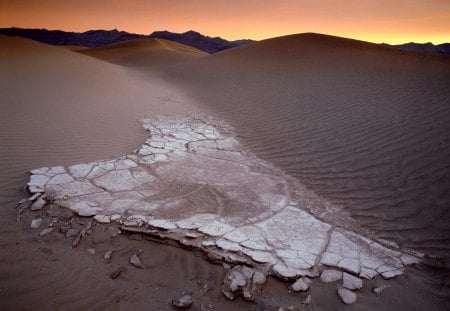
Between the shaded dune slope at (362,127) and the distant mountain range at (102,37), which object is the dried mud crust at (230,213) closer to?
the shaded dune slope at (362,127)

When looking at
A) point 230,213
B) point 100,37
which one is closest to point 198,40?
point 100,37

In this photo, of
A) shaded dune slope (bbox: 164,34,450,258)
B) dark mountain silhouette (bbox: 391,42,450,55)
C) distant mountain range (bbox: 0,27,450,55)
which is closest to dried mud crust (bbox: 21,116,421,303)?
shaded dune slope (bbox: 164,34,450,258)

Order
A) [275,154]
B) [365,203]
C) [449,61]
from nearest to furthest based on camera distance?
[365,203] → [275,154] → [449,61]

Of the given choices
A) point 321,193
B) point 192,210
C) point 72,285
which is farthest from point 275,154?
point 72,285

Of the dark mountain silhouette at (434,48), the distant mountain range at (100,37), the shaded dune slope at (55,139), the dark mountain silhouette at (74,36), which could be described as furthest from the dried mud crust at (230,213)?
the dark mountain silhouette at (74,36)

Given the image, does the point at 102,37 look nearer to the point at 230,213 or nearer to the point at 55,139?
the point at 55,139

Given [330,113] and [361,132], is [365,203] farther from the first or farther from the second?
[330,113]
